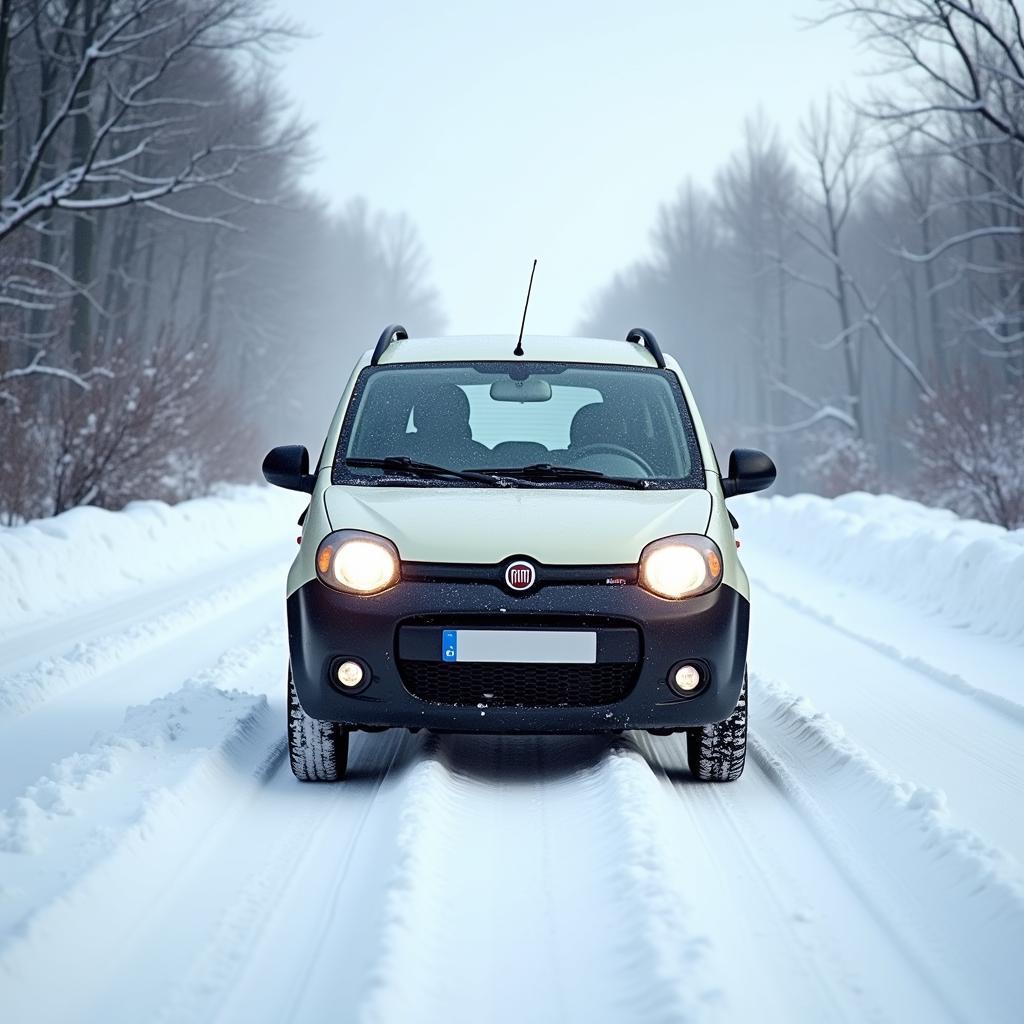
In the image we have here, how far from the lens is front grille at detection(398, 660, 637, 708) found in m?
4.34

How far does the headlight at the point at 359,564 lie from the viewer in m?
4.39

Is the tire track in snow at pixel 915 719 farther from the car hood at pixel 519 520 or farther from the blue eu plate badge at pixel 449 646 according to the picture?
the blue eu plate badge at pixel 449 646

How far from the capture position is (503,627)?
169 inches

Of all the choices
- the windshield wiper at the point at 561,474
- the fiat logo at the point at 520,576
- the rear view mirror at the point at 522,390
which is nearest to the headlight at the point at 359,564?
the fiat logo at the point at 520,576

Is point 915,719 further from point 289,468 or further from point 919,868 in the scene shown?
point 289,468

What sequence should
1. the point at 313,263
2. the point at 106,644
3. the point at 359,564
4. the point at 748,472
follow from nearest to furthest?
1. the point at 359,564
2. the point at 748,472
3. the point at 106,644
4. the point at 313,263

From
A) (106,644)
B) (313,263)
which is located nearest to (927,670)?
(106,644)

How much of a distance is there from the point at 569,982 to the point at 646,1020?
311mm

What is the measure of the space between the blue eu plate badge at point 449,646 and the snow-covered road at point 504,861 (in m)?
0.49

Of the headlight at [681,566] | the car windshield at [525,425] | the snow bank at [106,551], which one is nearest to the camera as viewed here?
the headlight at [681,566]

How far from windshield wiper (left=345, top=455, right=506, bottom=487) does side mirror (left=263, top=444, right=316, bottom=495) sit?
27 centimetres

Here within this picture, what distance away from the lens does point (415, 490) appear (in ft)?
15.8

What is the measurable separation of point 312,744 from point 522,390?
1.90 m

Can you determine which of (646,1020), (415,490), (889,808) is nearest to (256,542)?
(415,490)
